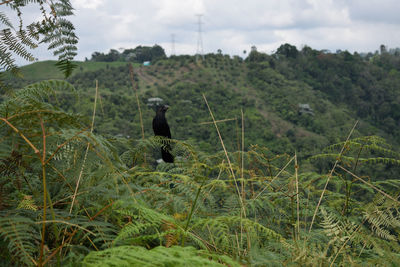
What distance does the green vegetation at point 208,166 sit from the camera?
2.71ft

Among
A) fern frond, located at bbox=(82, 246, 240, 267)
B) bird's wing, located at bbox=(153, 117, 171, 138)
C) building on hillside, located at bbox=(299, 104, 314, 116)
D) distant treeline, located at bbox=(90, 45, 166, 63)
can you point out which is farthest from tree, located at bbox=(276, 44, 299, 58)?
fern frond, located at bbox=(82, 246, 240, 267)

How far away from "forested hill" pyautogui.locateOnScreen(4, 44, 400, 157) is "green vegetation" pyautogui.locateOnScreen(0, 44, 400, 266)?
0.24m

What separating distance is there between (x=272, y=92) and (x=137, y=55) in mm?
20149

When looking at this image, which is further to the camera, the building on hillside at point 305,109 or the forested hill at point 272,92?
the building on hillside at point 305,109

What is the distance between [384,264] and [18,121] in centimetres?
105

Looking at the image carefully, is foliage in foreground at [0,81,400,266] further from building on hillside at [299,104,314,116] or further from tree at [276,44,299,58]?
tree at [276,44,299,58]

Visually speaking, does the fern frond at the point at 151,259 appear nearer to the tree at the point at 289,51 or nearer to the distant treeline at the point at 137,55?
the distant treeline at the point at 137,55

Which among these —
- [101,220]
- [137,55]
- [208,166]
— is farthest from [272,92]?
[101,220]

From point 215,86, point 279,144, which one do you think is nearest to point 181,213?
point 279,144

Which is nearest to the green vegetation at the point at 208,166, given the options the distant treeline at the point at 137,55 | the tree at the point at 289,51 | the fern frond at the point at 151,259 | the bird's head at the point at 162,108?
the fern frond at the point at 151,259

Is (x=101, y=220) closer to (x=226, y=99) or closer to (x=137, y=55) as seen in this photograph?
(x=226, y=99)

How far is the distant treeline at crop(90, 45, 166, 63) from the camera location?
46.8 meters

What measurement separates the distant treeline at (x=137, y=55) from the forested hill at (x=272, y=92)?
1153 millimetres

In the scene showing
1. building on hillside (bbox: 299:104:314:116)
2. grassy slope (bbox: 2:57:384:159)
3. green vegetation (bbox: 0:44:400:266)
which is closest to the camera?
green vegetation (bbox: 0:44:400:266)
